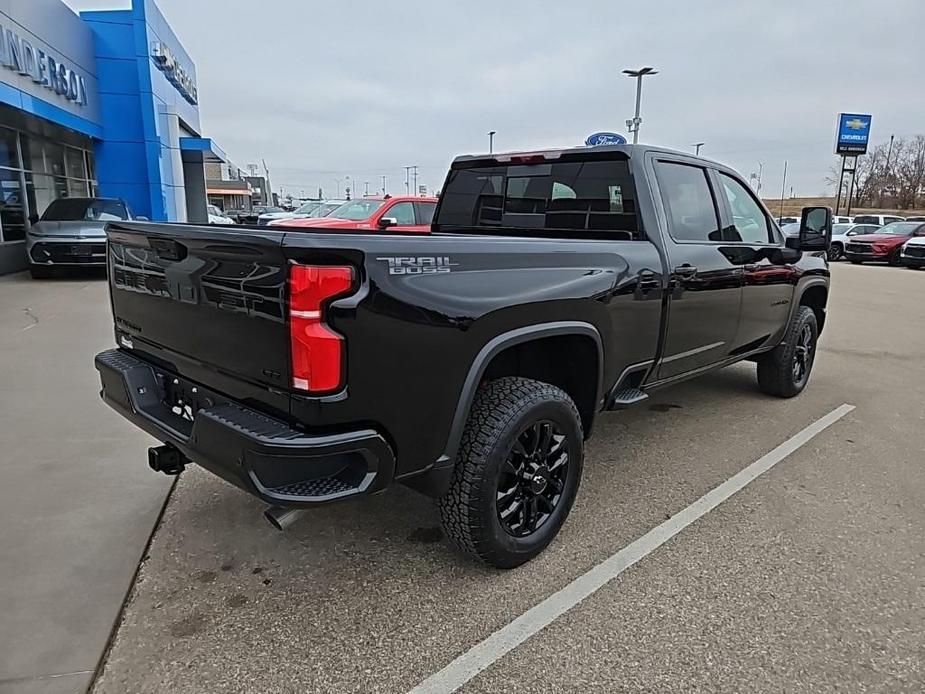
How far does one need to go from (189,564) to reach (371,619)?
97 centimetres

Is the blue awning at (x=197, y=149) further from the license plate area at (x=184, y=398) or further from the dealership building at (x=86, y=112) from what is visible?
the license plate area at (x=184, y=398)

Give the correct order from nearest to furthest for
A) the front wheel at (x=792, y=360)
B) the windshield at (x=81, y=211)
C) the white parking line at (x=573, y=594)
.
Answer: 1. the white parking line at (x=573, y=594)
2. the front wheel at (x=792, y=360)
3. the windshield at (x=81, y=211)

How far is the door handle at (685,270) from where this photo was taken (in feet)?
12.1

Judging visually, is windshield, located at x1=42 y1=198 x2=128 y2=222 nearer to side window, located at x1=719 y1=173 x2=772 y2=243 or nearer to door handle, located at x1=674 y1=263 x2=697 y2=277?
side window, located at x1=719 y1=173 x2=772 y2=243

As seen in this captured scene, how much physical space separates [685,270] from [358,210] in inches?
457

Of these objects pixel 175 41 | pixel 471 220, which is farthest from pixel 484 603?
pixel 175 41

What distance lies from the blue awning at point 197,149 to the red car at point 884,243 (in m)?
23.3

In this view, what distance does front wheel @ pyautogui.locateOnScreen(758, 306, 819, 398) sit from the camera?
17.5 feet

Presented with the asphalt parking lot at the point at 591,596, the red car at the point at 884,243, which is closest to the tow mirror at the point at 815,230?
the asphalt parking lot at the point at 591,596

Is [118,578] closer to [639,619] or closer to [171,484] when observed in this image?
[171,484]

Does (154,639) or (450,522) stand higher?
(450,522)

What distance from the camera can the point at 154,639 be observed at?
247 cm

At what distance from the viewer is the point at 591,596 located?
2.75 m

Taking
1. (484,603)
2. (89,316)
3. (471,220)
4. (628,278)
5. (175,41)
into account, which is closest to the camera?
(484,603)
